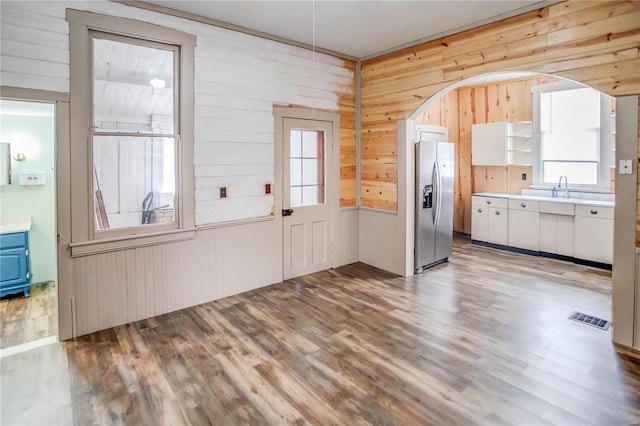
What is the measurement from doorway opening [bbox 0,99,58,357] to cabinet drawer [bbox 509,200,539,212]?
6.52 m

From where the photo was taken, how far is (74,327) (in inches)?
132

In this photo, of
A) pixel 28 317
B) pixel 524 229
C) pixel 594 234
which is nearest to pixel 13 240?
pixel 28 317

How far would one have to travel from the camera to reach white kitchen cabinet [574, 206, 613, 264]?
5.22 metres

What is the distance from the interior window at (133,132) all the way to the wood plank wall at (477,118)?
456 cm

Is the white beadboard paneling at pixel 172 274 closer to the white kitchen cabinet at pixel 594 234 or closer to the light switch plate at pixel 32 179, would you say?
the light switch plate at pixel 32 179

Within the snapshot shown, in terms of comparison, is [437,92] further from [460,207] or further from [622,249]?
[460,207]

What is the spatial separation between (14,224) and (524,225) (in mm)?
7287

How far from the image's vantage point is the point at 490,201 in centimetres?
668

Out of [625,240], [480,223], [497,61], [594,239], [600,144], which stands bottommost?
[594,239]

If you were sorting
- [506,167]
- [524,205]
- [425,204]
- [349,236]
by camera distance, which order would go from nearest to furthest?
[425,204], [349,236], [524,205], [506,167]

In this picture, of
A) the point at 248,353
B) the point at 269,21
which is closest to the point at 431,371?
the point at 248,353

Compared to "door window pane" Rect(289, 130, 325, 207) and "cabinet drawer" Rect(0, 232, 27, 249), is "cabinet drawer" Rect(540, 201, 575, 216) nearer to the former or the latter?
"door window pane" Rect(289, 130, 325, 207)

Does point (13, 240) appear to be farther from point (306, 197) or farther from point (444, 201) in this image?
point (444, 201)

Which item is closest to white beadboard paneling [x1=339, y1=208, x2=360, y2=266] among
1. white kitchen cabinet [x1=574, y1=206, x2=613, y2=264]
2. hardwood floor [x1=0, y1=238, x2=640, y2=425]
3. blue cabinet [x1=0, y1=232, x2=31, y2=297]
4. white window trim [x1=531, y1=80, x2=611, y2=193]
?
hardwood floor [x1=0, y1=238, x2=640, y2=425]
